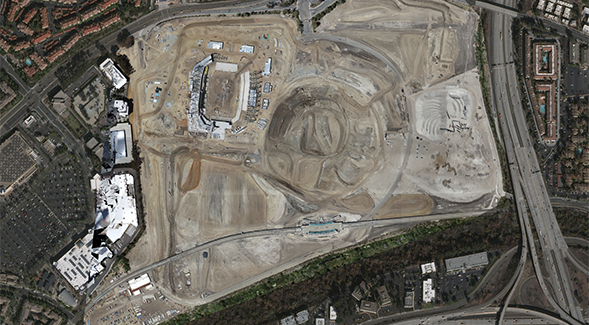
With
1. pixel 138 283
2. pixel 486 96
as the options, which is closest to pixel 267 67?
pixel 486 96

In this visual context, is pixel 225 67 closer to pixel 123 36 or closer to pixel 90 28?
pixel 123 36

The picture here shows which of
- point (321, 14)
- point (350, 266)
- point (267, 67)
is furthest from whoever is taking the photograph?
point (321, 14)

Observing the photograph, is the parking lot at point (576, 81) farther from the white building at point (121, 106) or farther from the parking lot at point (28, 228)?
the parking lot at point (28, 228)

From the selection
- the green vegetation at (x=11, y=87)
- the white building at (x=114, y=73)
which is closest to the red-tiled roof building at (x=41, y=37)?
the green vegetation at (x=11, y=87)

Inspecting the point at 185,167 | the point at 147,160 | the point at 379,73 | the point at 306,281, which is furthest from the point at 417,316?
the point at 147,160

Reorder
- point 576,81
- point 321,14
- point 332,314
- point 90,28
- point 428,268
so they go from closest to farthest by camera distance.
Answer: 1. point 332,314
2. point 428,268
3. point 90,28
4. point 321,14
5. point 576,81

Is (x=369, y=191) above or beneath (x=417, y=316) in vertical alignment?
above

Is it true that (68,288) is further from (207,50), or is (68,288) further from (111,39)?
(207,50)
